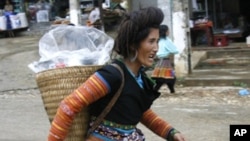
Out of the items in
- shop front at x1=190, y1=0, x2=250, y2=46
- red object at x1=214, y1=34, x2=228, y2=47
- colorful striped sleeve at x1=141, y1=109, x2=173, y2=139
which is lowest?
red object at x1=214, y1=34, x2=228, y2=47

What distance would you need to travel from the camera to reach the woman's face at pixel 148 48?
83.6 inches

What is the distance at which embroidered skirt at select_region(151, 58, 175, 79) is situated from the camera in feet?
28.4

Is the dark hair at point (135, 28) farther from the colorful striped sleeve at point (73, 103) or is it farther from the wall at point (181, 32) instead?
the wall at point (181, 32)

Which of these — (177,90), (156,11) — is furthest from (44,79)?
(177,90)

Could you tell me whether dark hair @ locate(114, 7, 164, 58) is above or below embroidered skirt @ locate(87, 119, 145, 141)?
above

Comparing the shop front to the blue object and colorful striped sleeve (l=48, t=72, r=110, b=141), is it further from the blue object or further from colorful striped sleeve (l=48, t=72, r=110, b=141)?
colorful striped sleeve (l=48, t=72, r=110, b=141)

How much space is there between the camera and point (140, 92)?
2158 mm

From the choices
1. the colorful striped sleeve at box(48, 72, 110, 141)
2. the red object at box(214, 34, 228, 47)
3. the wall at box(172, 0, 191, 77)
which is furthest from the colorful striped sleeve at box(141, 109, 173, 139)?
the red object at box(214, 34, 228, 47)

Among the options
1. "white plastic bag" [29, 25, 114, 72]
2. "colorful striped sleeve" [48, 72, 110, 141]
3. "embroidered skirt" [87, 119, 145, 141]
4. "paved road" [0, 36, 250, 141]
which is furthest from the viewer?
"paved road" [0, 36, 250, 141]

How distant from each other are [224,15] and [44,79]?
1432cm

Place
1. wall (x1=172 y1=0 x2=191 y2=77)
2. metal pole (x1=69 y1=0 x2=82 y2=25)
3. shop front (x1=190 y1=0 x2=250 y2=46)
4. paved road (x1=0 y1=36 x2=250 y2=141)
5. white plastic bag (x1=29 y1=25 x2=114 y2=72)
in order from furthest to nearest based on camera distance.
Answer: metal pole (x1=69 y1=0 x2=82 y2=25), shop front (x1=190 y1=0 x2=250 y2=46), wall (x1=172 y1=0 x2=191 y2=77), paved road (x1=0 y1=36 x2=250 y2=141), white plastic bag (x1=29 y1=25 x2=114 y2=72)

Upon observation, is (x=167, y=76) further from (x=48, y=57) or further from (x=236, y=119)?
(x=48, y=57)

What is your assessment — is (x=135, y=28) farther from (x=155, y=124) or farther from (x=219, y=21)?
(x=219, y=21)

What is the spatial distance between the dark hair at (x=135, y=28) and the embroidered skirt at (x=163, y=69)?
21.4 ft
